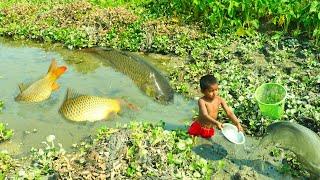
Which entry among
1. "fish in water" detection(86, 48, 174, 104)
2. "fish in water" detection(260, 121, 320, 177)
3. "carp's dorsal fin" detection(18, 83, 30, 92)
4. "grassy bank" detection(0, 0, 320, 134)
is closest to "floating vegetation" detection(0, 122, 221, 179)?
"fish in water" detection(260, 121, 320, 177)

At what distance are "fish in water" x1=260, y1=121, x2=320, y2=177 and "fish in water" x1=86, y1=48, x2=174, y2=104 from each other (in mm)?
2389

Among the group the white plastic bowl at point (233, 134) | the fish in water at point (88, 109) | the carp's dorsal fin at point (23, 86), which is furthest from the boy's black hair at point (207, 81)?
the carp's dorsal fin at point (23, 86)

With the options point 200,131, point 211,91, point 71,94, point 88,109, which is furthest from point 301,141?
point 71,94

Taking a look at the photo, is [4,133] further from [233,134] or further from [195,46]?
[195,46]

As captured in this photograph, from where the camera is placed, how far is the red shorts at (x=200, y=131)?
561 cm

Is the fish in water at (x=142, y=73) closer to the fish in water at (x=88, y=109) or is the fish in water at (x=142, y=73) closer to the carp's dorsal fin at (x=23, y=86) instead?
the fish in water at (x=88, y=109)

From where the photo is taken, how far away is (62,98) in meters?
7.19

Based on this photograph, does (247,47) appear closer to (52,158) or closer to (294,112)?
(294,112)

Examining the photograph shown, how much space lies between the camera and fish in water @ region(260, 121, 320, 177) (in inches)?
179

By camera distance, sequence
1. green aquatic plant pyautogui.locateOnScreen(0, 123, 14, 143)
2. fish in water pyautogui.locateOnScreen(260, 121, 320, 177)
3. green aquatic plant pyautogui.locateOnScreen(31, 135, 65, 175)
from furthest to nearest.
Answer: green aquatic plant pyautogui.locateOnScreen(0, 123, 14, 143) → green aquatic plant pyautogui.locateOnScreen(31, 135, 65, 175) → fish in water pyautogui.locateOnScreen(260, 121, 320, 177)

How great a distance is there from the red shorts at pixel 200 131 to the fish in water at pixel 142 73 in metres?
1.32

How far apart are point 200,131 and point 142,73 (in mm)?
2173

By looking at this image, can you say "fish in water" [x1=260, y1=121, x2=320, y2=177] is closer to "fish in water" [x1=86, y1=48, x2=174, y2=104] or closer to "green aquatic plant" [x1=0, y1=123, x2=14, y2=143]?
"fish in water" [x1=86, y1=48, x2=174, y2=104]

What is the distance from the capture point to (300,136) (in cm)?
459
